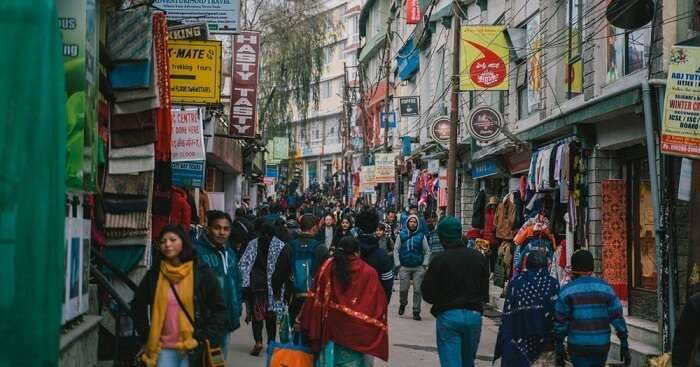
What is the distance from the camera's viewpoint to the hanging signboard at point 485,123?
22.5 m

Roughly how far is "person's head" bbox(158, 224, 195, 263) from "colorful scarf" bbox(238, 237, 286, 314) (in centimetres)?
375

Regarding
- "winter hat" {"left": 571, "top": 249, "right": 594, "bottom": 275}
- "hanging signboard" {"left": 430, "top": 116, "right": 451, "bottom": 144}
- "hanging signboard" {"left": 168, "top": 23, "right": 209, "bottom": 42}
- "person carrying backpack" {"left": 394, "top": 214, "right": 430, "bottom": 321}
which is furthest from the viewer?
"hanging signboard" {"left": 430, "top": 116, "right": 451, "bottom": 144}

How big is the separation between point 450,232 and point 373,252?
3.24ft

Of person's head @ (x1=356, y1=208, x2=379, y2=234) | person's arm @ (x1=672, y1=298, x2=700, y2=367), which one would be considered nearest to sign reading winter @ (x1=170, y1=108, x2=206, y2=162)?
person's head @ (x1=356, y1=208, x2=379, y2=234)

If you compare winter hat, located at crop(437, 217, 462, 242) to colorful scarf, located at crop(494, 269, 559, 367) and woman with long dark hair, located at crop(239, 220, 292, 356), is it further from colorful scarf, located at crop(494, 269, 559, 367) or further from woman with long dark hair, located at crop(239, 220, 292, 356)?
woman with long dark hair, located at crop(239, 220, 292, 356)

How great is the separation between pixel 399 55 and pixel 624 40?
3018 cm

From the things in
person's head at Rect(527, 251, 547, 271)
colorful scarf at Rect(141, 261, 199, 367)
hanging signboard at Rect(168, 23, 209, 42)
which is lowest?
colorful scarf at Rect(141, 261, 199, 367)

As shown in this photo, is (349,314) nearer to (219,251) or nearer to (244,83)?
(219,251)

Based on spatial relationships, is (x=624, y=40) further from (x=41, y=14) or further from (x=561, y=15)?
(x=41, y=14)

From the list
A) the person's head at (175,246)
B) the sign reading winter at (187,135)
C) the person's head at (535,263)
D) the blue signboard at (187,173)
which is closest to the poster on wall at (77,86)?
the person's head at (175,246)

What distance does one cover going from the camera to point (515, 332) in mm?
9555

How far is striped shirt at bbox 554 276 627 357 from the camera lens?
8.63m

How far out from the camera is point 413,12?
40.3 meters

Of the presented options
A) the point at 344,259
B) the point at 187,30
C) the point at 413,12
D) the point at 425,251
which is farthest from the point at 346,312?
the point at 413,12
